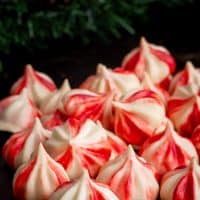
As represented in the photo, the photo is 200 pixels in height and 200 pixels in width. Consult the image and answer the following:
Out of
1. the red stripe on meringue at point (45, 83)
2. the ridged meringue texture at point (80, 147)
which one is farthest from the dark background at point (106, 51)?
the ridged meringue texture at point (80, 147)

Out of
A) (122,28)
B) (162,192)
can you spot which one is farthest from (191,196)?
(122,28)

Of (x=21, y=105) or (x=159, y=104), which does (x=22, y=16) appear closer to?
(x=21, y=105)

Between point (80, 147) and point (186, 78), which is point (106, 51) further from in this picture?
point (80, 147)

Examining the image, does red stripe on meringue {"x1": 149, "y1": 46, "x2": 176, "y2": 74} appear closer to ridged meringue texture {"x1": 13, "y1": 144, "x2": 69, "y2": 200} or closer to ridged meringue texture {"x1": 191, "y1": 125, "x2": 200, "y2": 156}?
ridged meringue texture {"x1": 191, "y1": 125, "x2": 200, "y2": 156}

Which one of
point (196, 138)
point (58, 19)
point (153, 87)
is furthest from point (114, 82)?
point (58, 19)

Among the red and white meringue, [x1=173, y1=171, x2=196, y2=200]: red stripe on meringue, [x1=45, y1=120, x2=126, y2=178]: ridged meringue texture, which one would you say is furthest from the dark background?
[x1=173, y1=171, x2=196, y2=200]: red stripe on meringue

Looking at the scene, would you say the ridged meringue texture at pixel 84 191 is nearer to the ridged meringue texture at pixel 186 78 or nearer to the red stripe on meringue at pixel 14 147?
the red stripe on meringue at pixel 14 147
